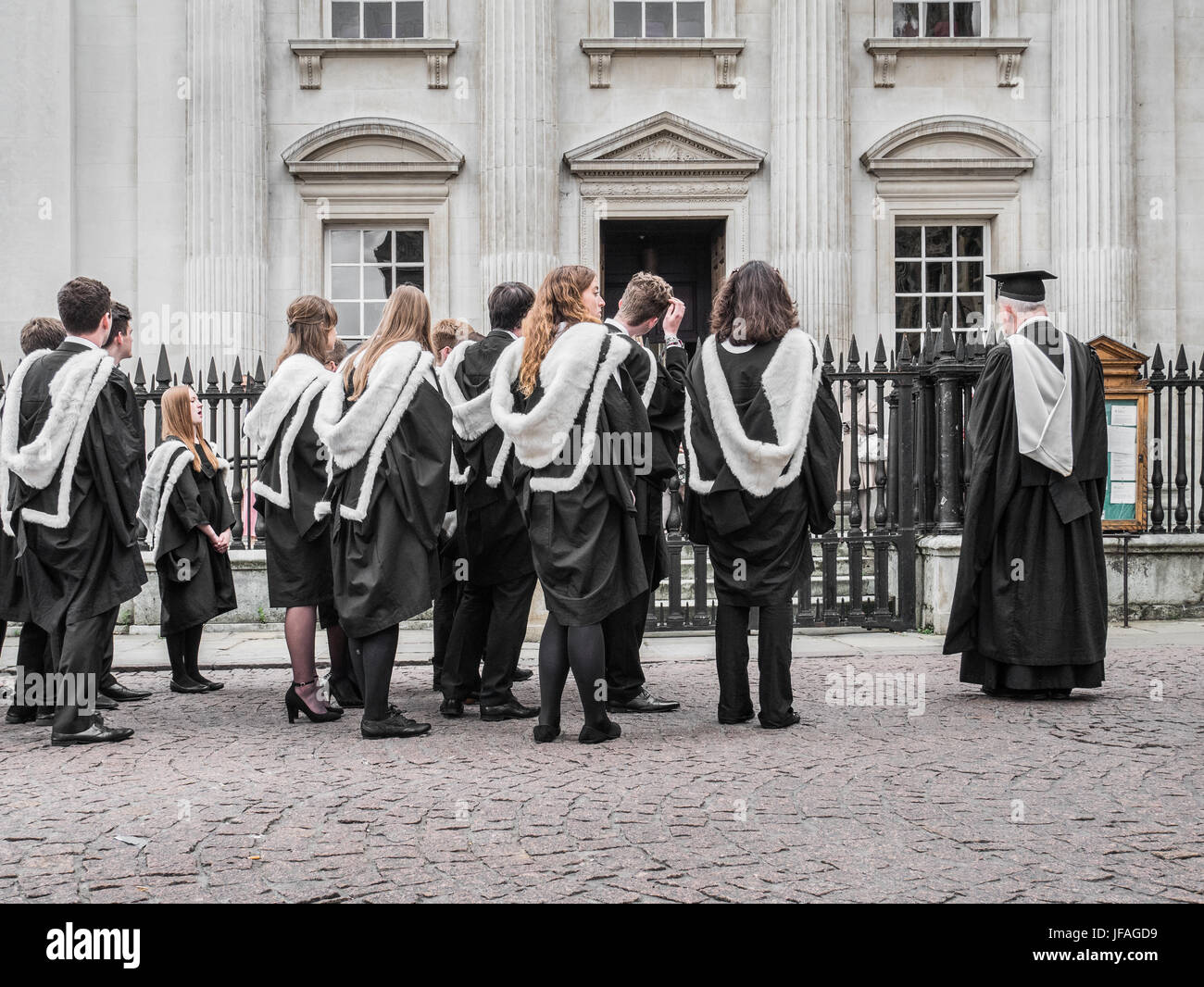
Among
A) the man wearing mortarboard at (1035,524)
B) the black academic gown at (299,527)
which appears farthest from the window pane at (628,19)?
the black academic gown at (299,527)

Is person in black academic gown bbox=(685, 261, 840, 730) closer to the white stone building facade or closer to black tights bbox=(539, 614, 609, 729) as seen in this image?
black tights bbox=(539, 614, 609, 729)

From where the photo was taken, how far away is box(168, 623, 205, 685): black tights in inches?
304

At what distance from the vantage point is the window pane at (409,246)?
15.6 m

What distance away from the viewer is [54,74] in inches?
588

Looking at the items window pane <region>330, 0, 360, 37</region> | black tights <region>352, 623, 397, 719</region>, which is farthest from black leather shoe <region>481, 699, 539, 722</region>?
window pane <region>330, 0, 360, 37</region>

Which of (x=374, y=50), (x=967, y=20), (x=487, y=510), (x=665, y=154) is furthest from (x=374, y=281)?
(x=487, y=510)

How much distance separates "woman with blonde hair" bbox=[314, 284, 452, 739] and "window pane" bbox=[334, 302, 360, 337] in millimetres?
9787

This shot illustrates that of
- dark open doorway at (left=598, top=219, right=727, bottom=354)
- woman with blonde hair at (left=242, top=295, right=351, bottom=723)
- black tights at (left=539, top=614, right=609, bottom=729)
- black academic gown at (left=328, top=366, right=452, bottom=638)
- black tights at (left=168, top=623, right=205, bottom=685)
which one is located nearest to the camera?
black tights at (left=539, top=614, right=609, bottom=729)

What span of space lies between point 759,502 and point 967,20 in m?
11.7

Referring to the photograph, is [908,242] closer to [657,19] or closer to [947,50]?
[947,50]

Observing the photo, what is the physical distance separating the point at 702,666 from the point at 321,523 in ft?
9.67

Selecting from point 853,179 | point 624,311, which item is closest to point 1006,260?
point 853,179

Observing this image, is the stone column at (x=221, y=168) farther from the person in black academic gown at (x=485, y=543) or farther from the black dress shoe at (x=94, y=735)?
A: the black dress shoe at (x=94, y=735)

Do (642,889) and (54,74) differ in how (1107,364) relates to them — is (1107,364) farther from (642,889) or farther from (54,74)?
(54,74)
